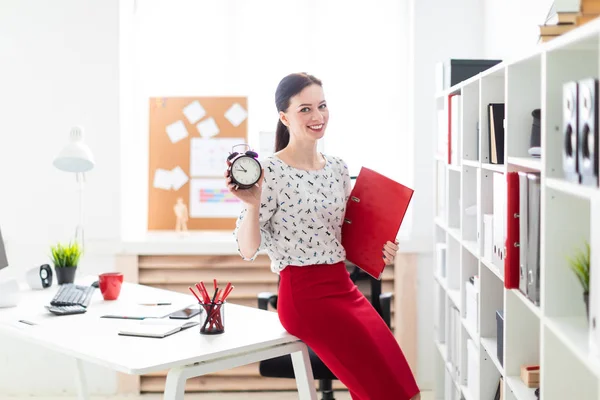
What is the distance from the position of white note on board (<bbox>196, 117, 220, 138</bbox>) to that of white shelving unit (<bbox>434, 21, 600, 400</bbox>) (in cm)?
134

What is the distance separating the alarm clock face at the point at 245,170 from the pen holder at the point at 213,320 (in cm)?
40

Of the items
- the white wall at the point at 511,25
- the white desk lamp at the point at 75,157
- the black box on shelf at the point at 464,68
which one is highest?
the white wall at the point at 511,25

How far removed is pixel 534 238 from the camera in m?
1.84

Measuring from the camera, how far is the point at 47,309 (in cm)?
259

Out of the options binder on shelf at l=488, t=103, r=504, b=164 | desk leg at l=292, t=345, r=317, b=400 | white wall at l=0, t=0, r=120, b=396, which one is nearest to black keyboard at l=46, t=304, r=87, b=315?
desk leg at l=292, t=345, r=317, b=400

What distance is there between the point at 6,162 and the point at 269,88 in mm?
1480

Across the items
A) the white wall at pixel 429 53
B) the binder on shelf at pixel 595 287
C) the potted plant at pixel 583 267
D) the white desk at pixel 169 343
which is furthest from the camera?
the white wall at pixel 429 53

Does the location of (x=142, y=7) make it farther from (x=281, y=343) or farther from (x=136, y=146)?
(x=281, y=343)

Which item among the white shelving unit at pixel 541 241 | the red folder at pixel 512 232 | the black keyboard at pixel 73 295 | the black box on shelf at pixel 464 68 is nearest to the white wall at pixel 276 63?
the white shelving unit at pixel 541 241

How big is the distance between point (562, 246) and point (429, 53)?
2.30 m

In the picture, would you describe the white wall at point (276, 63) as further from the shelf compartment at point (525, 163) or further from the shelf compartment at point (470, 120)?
the shelf compartment at point (525, 163)

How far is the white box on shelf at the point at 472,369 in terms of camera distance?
2.61 meters

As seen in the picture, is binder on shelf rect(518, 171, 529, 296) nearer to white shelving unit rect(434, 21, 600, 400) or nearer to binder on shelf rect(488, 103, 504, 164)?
white shelving unit rect(434, 21, 600, 400)

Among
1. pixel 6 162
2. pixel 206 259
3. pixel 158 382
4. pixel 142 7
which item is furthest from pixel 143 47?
pixel 158 382
